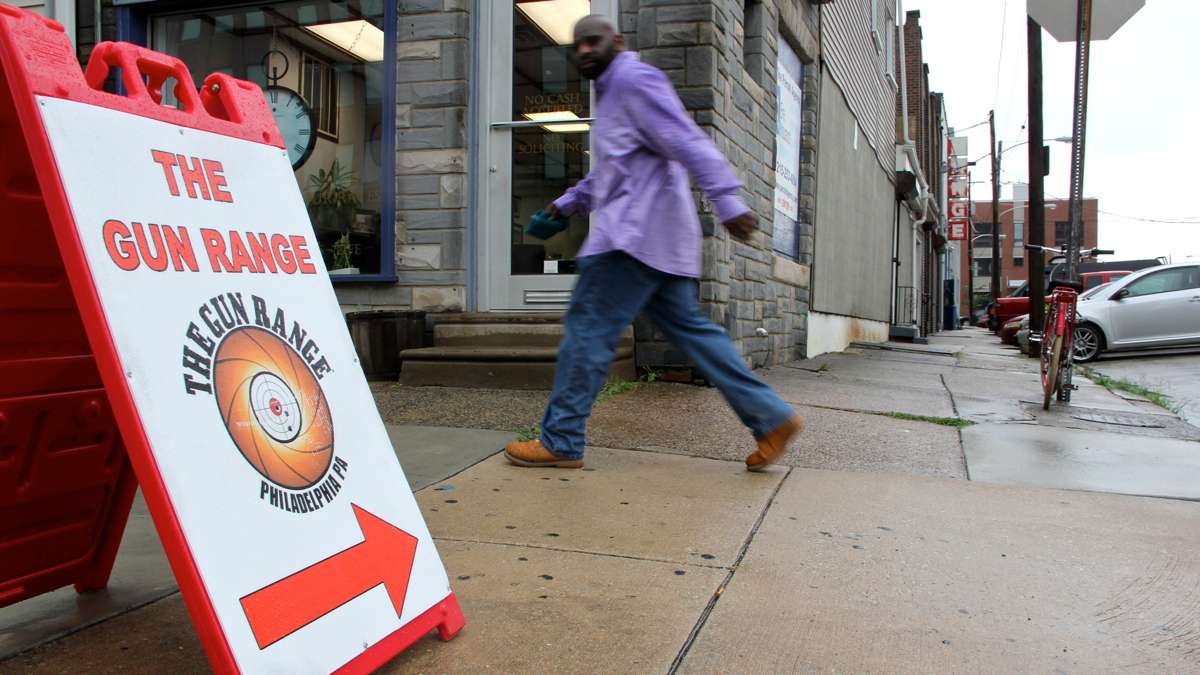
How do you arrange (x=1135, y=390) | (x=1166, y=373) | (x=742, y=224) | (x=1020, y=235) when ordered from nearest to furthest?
(x=742, y=224)
(x=1135, y=390)
(x=1166, y=373)
(x=1020, y=235)

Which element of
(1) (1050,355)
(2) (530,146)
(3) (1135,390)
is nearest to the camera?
(2) (530,146)

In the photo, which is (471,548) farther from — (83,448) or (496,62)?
(496,62)

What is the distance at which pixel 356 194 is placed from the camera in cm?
697

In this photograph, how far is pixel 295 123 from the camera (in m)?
7.20

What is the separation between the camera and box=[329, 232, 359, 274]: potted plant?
6781mm

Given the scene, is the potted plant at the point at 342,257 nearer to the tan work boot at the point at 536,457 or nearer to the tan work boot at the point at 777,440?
the tan work boot at the point at 536,457

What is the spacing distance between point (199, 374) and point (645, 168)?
2275mm

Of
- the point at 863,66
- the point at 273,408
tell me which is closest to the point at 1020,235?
the point at 863,66

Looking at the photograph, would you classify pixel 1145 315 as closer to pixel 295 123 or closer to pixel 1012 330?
pixel 1012 330

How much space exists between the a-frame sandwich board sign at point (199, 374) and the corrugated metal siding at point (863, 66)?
9.02m

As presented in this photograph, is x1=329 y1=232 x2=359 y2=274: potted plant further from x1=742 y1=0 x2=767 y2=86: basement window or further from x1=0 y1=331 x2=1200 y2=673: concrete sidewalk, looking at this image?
x1=742 y1=0 x2=767 y2=86: basement window

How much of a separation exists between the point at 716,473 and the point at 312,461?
2.29m

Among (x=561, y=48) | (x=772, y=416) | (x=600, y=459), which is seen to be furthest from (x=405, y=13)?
(x=772, y=416)

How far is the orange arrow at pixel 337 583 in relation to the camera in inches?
64.1
